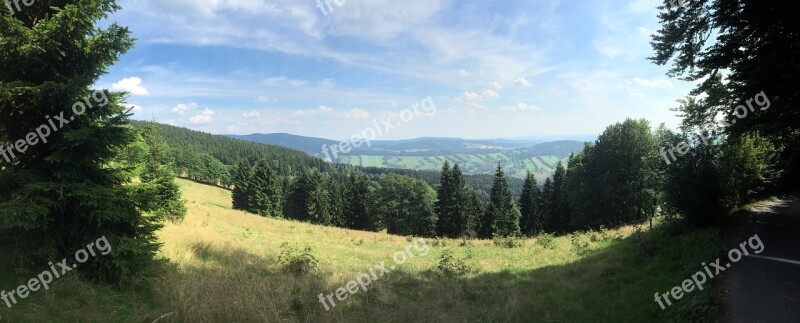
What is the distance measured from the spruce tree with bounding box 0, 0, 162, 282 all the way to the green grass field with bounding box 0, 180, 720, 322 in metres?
0.61

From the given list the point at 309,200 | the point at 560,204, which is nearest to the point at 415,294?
the point at 560,204

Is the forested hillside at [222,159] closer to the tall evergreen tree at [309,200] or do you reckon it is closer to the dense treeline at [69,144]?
the tall evergreen tree at [309,200]

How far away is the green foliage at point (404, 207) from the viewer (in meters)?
61.6

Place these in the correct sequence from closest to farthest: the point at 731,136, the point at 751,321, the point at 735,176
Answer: the point at 751,321 < the point at 731,136 < the point at 735,176

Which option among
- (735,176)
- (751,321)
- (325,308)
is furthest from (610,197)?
(325,308)

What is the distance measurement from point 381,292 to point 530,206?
58966 mm

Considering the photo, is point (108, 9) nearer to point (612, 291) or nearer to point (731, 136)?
point (612, 291)

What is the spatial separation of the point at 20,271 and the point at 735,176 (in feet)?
64.8

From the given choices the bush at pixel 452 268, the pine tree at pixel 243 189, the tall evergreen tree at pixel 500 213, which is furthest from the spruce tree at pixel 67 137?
the pine tree at pixel 243 189

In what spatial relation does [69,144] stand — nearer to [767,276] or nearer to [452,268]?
[452,268]

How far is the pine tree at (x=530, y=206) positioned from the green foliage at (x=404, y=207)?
16429mm

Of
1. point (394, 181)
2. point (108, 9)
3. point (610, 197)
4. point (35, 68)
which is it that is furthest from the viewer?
point (394, 181)

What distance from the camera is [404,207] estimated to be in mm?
63281

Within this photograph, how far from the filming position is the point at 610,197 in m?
39.4
